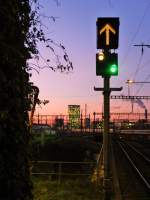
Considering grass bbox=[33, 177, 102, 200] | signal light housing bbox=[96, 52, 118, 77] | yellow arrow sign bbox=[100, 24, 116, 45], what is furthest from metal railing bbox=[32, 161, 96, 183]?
yellow arrow sign bbox=[100, 24, 116, 45]

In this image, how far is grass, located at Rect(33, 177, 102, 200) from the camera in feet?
55.0

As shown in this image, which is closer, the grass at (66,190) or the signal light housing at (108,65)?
the signal light housing at (108,65)

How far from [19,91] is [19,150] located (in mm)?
638

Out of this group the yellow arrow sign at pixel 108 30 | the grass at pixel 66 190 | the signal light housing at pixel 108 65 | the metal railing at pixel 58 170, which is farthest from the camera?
the metal railing at pixel 58 170

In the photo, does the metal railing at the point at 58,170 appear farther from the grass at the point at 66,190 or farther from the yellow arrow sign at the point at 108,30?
the yellow arrow sign at the point at 108,30

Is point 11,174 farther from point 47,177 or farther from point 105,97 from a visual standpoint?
point 47,177

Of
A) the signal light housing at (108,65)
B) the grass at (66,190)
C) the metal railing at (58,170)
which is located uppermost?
the signal light housing at (108,65)

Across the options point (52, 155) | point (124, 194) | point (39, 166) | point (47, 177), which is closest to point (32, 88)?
point (124, 194)

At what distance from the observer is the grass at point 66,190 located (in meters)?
16.8

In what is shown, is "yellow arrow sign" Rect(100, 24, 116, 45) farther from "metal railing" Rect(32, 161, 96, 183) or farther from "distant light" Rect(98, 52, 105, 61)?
"metal railing" Rect(32, 161, 96, 183)

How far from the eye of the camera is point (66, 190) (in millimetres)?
18844

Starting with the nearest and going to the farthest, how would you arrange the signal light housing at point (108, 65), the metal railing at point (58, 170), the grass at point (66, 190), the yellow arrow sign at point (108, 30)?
the yellow arrow sign at point (108, 30)
the signal light housing at point (108, 65)
the grass at point (66, 190)
the metal railing at point (58, 170)

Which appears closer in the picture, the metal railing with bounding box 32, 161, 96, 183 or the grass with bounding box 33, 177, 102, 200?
the grass with bounding box 33, 177, 102, 200

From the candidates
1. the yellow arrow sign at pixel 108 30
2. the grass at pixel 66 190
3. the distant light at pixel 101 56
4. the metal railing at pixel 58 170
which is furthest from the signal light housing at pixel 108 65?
the metal railing at pixel 58 170
